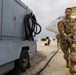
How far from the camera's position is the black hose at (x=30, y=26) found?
526 cm

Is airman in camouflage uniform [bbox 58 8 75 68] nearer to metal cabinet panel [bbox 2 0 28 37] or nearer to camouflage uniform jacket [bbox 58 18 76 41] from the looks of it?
Answer: camouflage uniform jacket [bbox 58 18 76 41]

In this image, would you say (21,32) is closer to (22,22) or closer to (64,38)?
(22,22)

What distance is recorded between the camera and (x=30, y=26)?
5.48m

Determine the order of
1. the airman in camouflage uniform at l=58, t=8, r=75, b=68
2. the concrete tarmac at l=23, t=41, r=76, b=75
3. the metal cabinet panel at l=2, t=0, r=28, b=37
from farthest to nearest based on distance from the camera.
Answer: the airman in camouflage uniform at l=58, t=8, r=75, b=68 → the concrete tarmac at l=23, t=41, r=76, b=75 → the metal cabinet panel at l=2, t=0, r=28, b=37

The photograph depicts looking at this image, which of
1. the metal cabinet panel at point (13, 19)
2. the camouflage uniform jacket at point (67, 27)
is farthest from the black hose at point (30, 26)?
the camouflage uniform jacket at point (67, 27)

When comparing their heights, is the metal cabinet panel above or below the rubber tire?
above

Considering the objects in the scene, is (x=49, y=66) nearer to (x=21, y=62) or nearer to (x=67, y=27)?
(x=67, y=27)

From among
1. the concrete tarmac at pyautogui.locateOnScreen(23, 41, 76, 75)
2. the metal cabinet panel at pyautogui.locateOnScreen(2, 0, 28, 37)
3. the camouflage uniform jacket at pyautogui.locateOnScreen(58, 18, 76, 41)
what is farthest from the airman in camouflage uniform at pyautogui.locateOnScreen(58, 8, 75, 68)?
the metal cabinet panel at pyautogui.locateOnScreen(2, 0, 28, 37)

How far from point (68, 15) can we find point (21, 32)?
4.21 ft

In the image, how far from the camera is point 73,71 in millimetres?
4691

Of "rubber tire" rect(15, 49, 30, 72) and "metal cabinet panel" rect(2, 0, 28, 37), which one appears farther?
"rubber tire" rect(15, 49, 30, 72)

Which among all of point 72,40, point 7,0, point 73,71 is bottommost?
point 73,71

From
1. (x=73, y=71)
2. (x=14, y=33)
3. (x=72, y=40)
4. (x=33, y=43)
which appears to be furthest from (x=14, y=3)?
(x=73, y=71)

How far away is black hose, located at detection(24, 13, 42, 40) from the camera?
5.26 m
